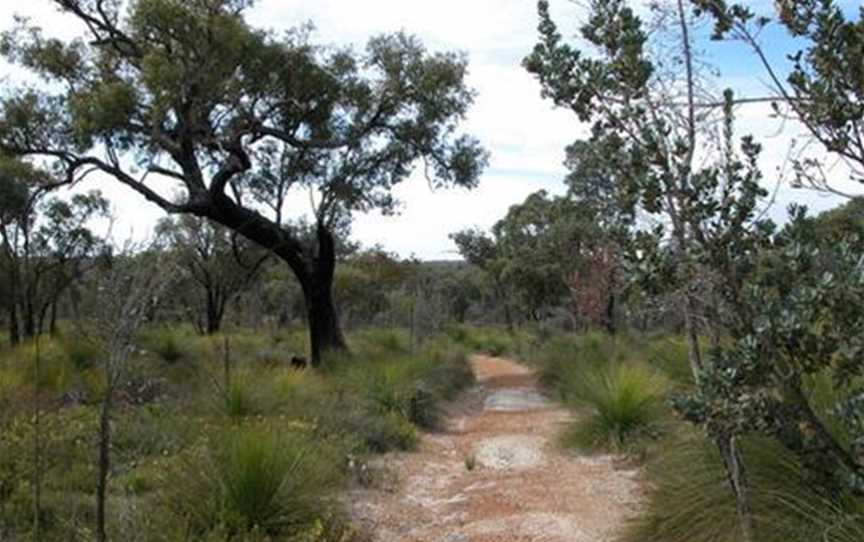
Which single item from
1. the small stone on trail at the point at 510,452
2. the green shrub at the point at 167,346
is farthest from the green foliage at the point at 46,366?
the small stone on trail at the point at 510,452

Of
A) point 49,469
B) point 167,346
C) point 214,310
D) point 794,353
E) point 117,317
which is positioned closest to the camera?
point 794,353

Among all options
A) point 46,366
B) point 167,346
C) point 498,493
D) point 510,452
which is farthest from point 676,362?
point 167,346

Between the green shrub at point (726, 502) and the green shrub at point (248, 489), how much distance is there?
228 cm

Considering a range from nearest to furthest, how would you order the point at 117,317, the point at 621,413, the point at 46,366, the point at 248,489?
the point at 117,317 < the point at 248,489 < the point at 621,413 < the point at 46,366

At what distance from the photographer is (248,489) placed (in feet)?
20.7

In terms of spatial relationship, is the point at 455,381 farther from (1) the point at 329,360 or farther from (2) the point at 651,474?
(2) the point at 651,474

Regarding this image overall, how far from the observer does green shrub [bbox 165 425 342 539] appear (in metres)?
6.17

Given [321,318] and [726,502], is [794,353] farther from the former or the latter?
[321,318]

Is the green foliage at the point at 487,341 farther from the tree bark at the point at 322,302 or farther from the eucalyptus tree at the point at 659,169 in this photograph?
the eucalyptus tree at the point at 659,169

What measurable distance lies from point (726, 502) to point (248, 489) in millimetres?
3113

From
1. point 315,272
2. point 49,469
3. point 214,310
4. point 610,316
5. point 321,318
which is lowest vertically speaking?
point 49,469

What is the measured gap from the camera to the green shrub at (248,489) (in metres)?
6.17

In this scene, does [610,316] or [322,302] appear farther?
[610,316]

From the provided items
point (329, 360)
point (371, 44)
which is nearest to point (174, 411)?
point (329, 360)
